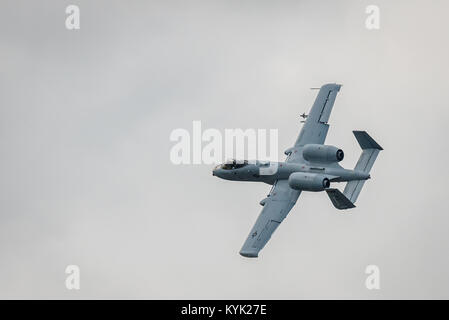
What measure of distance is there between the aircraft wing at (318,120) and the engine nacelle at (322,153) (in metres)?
2.25

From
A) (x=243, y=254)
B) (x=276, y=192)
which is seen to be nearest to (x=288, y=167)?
(x=276, y=192)

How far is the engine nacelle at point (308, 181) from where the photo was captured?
11525 cm

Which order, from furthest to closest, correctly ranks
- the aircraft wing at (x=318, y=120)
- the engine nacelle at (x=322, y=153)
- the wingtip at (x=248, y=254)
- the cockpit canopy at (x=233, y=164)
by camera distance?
the aircraft wing at (x=318, y=120), the cockpit canopy at (x=233, y=164), the engine nacelle at (x=322, y=153), the wingtip at (x=248, y=254)

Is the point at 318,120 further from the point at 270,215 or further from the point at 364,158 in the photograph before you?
the point at 270,215

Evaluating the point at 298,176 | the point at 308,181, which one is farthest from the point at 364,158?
the point at 298,176

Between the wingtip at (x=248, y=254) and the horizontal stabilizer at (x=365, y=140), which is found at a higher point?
the horizontal stabilizer at (x=365, y=140)

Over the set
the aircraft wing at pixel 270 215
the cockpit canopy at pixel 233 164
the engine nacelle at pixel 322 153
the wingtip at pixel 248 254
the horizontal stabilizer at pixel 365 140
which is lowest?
the wingtip at pixel 248 254

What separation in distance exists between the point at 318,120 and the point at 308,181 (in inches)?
402

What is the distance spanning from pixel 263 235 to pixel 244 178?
25.5 ft

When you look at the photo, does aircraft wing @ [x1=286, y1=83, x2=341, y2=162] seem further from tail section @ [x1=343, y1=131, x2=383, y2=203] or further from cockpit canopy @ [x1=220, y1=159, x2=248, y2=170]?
tail section @ [x1=343, y1=131, x2=383, y2=203]

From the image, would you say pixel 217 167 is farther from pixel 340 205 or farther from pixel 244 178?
pixel 340 205

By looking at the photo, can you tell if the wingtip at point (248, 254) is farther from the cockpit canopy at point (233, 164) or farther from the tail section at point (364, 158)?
the cockpit canopy at point (233, 164)

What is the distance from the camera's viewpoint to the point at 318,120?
125 metres

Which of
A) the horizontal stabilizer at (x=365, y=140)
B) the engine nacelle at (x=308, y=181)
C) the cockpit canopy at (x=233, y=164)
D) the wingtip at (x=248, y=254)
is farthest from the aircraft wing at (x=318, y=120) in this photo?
the wingtip at (x=248, y=254)
